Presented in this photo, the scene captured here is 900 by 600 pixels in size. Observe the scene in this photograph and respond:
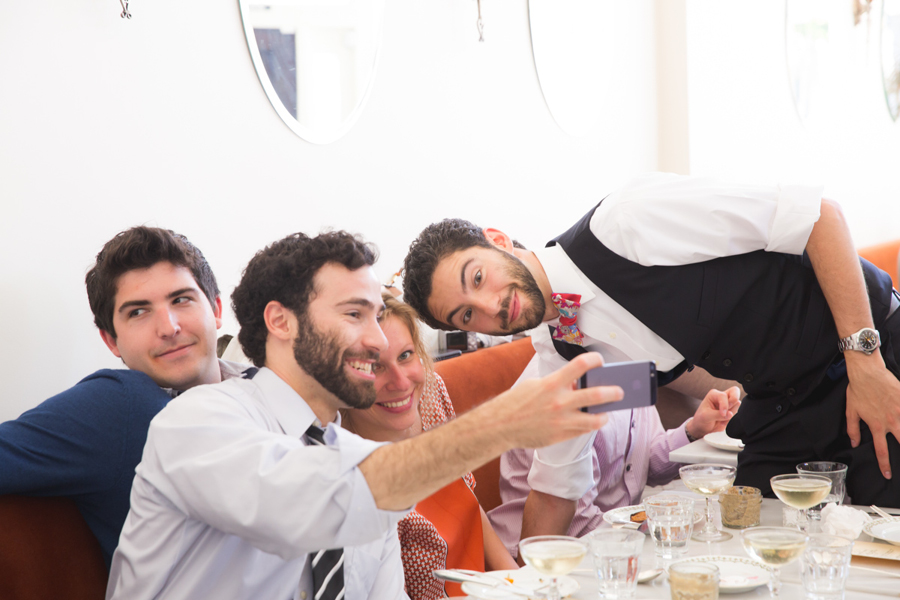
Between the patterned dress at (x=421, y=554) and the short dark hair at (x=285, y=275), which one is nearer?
the short dark hair at (x=285, y=275)

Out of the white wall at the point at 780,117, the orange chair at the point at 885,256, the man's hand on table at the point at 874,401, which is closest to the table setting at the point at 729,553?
the man's hand on table at the point at 874,401

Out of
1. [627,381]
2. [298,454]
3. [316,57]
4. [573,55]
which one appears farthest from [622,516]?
[573,55]

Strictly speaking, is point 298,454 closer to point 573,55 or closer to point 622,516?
point 622,516

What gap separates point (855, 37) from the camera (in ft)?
18.8

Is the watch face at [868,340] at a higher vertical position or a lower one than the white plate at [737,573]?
higher

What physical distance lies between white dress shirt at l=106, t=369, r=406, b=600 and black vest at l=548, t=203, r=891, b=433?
2.68ft

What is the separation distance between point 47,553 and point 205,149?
1.25 meters

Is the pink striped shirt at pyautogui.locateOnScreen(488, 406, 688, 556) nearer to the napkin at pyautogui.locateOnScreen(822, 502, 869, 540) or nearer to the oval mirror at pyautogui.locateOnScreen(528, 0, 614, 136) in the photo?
the napkin at pyautogui.locateOnScreen(822, 502, 869, 540)

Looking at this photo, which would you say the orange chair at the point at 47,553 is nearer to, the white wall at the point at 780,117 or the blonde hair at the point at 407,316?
the blonde hair at the point at 407,316

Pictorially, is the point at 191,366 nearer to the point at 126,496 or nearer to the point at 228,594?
the point at 126,496

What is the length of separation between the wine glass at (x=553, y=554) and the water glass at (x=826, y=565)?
319mm

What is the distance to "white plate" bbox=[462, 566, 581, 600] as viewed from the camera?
1192mm

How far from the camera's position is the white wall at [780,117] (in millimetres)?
4598

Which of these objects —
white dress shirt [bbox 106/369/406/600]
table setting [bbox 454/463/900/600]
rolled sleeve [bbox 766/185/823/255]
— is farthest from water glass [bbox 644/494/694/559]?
rolled sleeve [bbox 766/185/823/255]
